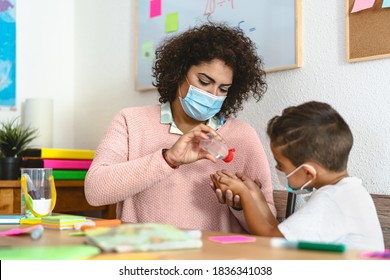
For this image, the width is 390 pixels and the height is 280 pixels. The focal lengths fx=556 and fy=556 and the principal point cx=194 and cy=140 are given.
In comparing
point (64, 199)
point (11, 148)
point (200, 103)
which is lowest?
point (64, 199)

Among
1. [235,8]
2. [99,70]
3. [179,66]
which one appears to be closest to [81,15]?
[99,70]

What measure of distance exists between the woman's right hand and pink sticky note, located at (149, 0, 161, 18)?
41.6 inches

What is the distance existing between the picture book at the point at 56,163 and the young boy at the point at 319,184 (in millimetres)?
Answer: 1128

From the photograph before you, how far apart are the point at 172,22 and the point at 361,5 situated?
88 centimetres

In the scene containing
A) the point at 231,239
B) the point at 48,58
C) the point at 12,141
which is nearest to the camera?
the point at 231,239

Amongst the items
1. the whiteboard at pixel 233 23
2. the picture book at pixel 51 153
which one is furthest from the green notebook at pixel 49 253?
the picture book at pixel 51 153

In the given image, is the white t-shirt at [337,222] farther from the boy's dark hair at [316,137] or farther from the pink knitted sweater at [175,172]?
the pink knitted sweater at [175,172]

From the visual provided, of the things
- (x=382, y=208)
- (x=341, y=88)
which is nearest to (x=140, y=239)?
(x=382, y=208)

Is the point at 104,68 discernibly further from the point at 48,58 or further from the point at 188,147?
the point at 188,147

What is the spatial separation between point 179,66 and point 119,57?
0.92 m

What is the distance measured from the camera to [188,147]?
1396 mm

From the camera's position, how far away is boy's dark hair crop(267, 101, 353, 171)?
1.13 meters

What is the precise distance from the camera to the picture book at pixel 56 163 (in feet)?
7.41
